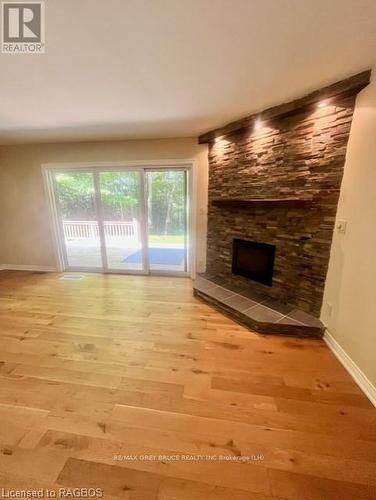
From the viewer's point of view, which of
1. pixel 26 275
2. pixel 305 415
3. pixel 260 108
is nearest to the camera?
pixel 305 415

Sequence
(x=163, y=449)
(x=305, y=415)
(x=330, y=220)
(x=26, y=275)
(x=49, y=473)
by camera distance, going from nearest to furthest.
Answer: (x=49, y=473), (x=163, y=449), (x=305, y=415), (x=330, y=220), (x=26, y=275)

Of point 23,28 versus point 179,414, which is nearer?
point 23,28

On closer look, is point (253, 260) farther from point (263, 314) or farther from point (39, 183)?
point (39, 183)

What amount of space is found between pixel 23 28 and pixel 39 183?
330 centimetres

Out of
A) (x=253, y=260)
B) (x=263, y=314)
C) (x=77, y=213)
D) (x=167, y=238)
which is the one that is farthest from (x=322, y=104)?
(x=77, y=213)

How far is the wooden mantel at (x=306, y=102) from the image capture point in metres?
1.73

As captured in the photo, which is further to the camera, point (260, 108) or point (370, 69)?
point (260, 108)

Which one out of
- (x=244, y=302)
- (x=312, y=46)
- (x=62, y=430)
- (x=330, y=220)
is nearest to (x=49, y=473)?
(x=62, y=430)

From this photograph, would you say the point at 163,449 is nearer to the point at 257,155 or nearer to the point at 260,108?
the point at 257,155

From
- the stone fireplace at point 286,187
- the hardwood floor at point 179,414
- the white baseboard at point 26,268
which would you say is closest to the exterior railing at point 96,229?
the white baseboard at point 26,268

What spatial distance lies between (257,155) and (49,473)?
3.33m

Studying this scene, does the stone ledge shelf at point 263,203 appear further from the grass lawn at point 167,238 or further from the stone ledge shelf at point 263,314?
the stone ledge shelf at point 263,314

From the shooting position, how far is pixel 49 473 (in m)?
1.09

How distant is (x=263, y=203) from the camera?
2541mm
